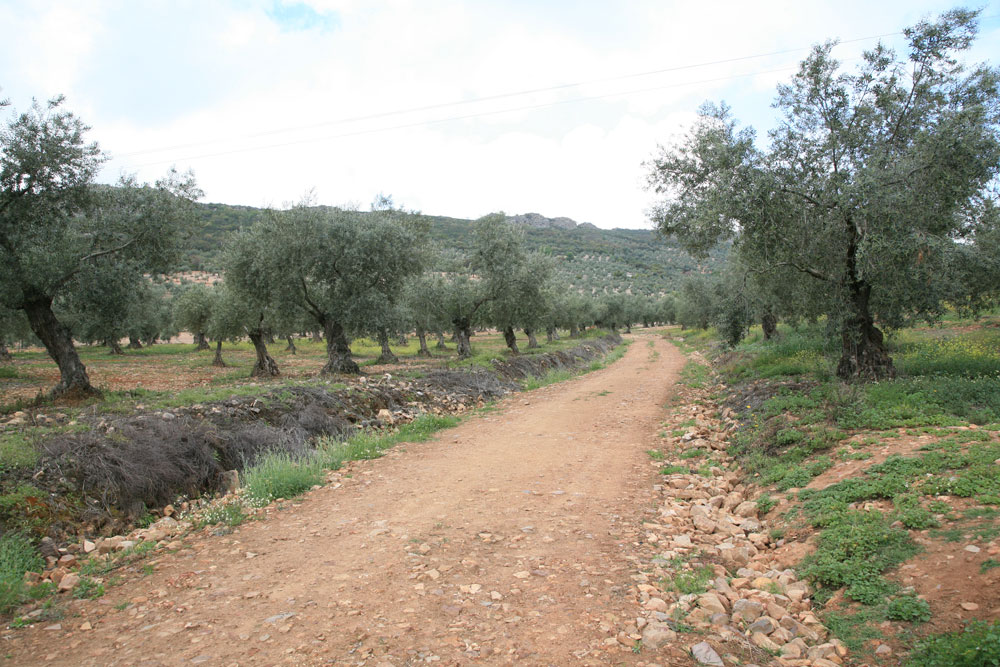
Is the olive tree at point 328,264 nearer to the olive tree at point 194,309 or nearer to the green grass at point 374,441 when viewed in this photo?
the green grass at point 374,441

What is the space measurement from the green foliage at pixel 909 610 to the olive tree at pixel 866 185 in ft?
24.9

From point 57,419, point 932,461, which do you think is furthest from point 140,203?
point 932,461

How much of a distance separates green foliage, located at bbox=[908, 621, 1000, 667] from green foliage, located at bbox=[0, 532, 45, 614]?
283 inches

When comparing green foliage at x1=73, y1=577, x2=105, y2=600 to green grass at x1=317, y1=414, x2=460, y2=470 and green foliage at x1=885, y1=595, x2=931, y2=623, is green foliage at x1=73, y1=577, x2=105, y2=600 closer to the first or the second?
green grass at x1=317, y1=414, x2=460, y2=470

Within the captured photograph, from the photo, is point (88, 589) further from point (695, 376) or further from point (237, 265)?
point (695, 376)

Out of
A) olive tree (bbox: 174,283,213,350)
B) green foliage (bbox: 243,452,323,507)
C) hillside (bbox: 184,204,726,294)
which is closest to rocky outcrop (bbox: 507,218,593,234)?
hillside (bbox: 184,204,726,294)

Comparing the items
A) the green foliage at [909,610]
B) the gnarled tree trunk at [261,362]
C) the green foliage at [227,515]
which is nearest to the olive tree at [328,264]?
the gnarled tree trunk at [261,362]

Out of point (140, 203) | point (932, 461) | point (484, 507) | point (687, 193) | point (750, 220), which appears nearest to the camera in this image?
point (932, 461)

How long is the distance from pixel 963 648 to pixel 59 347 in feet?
59.4

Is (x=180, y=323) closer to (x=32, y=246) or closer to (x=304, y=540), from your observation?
(x=32, y=246)

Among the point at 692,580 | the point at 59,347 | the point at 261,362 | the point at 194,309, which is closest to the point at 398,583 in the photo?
the point at 692,580

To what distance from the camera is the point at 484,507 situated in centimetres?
696

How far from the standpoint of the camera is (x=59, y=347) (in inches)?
543

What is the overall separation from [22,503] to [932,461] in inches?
420
